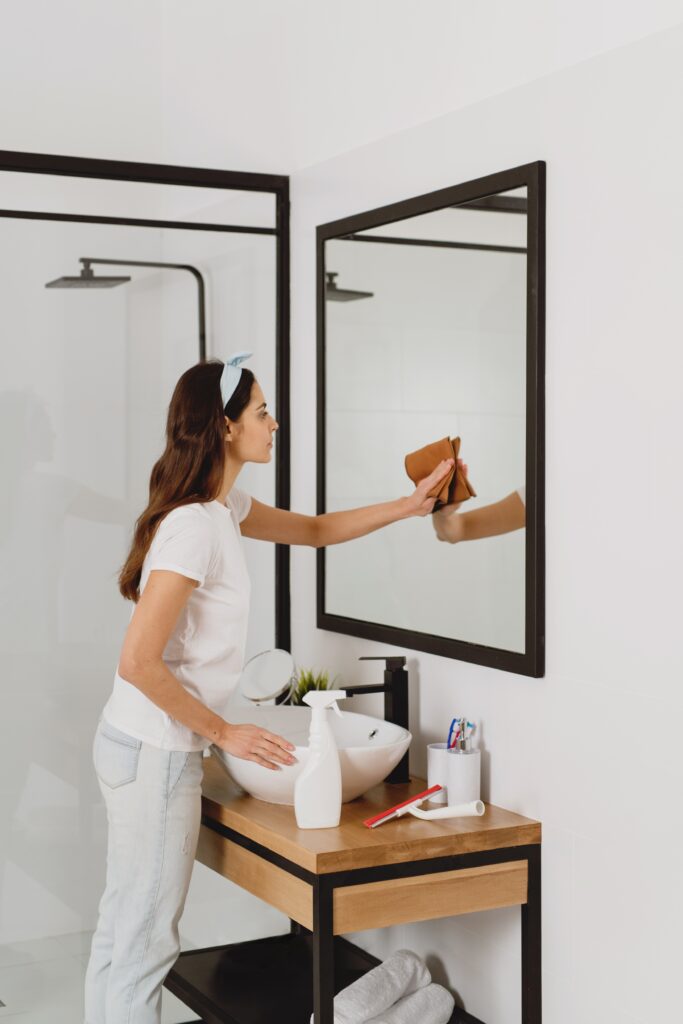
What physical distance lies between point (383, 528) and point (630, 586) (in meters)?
0.79

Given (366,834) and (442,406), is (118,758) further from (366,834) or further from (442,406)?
(442,406)

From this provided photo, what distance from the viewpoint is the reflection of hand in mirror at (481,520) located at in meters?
2.21

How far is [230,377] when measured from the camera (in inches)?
87.7

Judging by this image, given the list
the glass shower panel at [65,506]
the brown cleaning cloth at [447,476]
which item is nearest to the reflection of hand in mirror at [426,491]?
the brown cleaning cloth at [447,476]

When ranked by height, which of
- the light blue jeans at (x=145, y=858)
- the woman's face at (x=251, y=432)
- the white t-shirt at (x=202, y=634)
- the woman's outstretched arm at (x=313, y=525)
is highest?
the woman's face at (x=251, y=432)

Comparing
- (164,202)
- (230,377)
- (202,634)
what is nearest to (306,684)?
(202,634)

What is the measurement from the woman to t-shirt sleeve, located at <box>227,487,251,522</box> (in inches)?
8.6

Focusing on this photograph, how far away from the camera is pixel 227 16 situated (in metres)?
3.22

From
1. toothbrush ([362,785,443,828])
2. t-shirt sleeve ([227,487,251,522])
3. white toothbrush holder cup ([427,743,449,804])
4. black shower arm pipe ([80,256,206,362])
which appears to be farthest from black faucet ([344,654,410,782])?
black shower arm pipe ([80,256,206,362])

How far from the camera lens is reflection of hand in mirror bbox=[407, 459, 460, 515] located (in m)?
2.34

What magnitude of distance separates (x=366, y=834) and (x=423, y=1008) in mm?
469

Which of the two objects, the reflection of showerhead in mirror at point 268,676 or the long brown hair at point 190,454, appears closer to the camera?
the long brown hair at point 190,454

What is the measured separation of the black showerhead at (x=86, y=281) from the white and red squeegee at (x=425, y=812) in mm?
1354

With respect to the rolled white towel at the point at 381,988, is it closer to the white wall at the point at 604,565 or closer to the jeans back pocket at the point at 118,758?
the white wall at the point at 604,565
